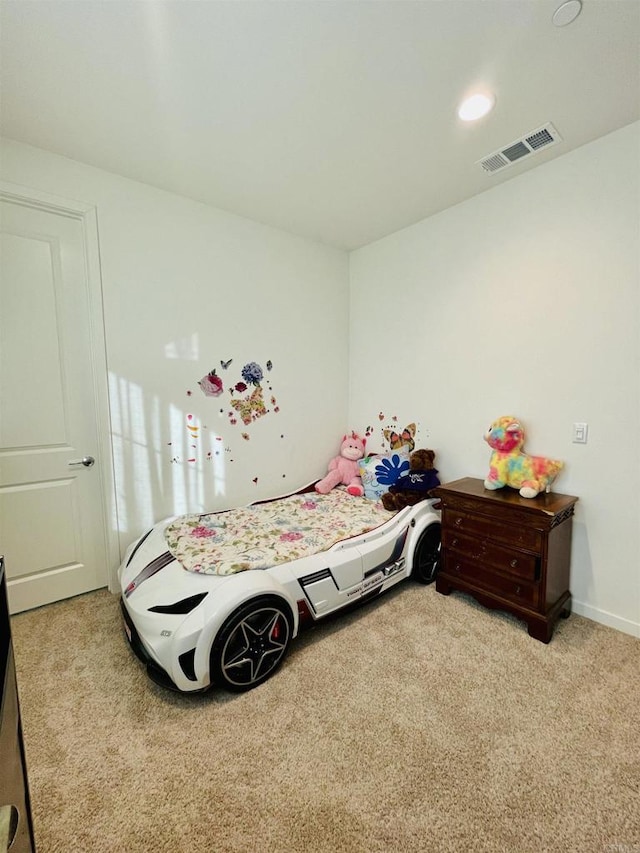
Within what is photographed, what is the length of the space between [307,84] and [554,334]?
1.84 metres

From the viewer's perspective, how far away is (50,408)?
2.20 meters

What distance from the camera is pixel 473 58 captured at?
4.92 ft

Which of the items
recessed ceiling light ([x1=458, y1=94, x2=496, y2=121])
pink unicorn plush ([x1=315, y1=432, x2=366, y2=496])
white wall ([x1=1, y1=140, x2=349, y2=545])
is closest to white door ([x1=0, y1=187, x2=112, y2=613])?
white wall ([x1=1, y1=140, x2=349, y2=545])

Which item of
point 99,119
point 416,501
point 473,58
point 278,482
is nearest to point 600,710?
point 416,501

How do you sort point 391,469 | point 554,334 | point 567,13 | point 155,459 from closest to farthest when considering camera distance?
point 567,13
point 554,334
point 155,459
point 391,469

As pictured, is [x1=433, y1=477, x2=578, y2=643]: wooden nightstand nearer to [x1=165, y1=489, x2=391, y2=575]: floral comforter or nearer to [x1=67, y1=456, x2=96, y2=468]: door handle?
[x1=165, y1=489, x2=391, y2=575]: floral comforter

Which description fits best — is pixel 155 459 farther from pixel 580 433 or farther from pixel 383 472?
pixel 580 433

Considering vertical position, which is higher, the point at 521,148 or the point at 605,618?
the point at 521,148

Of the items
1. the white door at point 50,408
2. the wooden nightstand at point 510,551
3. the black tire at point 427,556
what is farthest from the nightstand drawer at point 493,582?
the white door at point 50,408

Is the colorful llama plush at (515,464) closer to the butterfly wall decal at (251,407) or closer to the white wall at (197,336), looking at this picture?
the white wall at (197,336)

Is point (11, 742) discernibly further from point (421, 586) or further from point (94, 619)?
point (421, 586)

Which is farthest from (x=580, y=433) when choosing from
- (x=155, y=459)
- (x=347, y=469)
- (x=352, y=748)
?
(x=155, y=459)

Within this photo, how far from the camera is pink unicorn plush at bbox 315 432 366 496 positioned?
3.15 metres

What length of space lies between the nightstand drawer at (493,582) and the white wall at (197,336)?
146 cm
